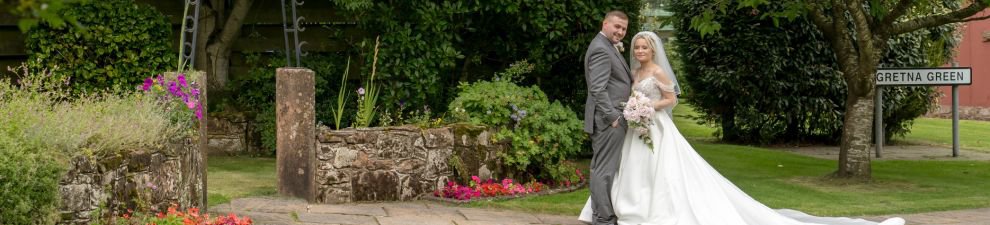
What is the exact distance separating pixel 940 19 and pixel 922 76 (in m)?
3.07

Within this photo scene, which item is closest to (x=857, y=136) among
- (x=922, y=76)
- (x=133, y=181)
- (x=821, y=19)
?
(x=821, y=19)

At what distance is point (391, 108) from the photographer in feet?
39.3

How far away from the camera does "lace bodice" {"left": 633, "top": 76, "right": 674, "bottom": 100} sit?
319 inches

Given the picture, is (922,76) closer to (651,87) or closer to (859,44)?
(859,44)

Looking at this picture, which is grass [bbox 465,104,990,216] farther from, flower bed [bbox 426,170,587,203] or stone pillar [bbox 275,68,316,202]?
stone pillar [bbox 275,68,316,202]

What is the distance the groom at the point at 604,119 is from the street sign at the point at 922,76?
5.36 meters

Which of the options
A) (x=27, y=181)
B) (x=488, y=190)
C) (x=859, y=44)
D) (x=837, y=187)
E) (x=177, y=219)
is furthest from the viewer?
(x=837, y=187)

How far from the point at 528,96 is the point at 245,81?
4083mm

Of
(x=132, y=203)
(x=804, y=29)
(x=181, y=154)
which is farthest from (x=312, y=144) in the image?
(x=804, y=29)

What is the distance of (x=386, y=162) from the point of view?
919 centimetres

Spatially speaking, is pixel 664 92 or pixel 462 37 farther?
pixel 462 37

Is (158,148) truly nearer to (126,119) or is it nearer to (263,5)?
(126,119)

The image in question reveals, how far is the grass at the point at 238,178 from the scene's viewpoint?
9.59 metres

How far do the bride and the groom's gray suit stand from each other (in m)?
0.14
